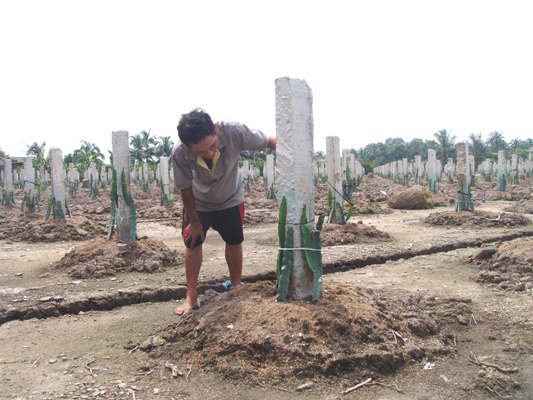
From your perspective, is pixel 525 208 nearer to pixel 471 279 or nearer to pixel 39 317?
pixel 471 279

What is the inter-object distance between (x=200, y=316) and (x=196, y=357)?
13.7 inches

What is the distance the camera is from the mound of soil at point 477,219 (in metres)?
8.06

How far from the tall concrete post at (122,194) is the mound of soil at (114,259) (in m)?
0.15

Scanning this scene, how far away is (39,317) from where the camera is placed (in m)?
3.51

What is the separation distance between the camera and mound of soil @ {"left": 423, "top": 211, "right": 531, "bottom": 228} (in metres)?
8.06

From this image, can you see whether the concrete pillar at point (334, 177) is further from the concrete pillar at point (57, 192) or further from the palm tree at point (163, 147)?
the palm tree at point (163, 147)

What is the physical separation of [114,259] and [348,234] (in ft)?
11.4

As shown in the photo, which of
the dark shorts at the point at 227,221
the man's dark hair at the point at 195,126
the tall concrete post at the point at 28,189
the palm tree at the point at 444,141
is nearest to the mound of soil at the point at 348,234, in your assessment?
the dark shorts at the point at 227,221

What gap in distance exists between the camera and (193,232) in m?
3.19

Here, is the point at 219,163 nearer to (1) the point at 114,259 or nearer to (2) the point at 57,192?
(1) the point at 114,259

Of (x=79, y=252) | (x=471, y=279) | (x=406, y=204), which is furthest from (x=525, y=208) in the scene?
(x=79, y=252)

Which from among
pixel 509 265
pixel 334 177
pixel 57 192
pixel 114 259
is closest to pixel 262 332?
pixel 114 259

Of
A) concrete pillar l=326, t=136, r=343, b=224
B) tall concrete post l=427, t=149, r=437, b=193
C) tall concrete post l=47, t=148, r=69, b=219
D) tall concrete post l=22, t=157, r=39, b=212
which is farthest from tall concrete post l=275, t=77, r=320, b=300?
tall concrete post l=427, t=149, r=437, b=193

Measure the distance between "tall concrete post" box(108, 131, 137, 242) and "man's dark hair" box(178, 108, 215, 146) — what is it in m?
2.77
